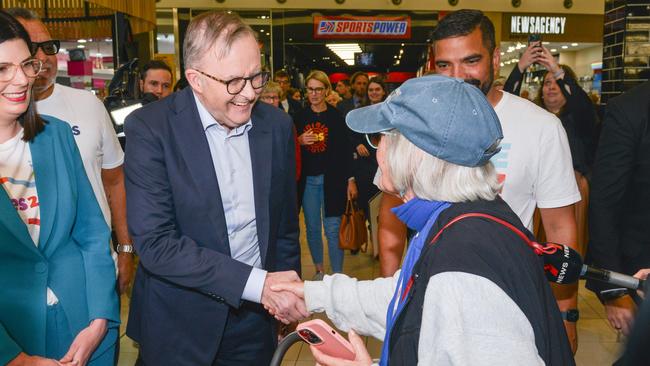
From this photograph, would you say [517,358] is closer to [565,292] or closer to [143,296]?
[143,296]

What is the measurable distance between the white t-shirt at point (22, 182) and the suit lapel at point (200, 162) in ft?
1.46

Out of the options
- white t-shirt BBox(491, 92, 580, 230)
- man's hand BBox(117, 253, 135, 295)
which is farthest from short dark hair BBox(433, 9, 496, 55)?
man's hand BBox(117, 253, 135, 295)

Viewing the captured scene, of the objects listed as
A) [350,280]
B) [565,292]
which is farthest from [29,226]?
[565,292]

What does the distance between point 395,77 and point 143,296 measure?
1974 cm

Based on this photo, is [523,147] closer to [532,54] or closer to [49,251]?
[532,54]

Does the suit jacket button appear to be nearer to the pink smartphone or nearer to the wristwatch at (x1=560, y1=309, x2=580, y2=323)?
the pink smartphone

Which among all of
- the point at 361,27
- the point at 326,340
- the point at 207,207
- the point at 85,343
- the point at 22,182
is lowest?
the point at 85,343

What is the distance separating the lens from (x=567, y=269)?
Answer: 1367mm

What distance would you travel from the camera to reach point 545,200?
7.48ft

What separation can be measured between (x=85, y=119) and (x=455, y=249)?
206cm

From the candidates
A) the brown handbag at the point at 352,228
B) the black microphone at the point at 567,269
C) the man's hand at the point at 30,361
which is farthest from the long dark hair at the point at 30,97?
the brown handbag at the point at 352,228

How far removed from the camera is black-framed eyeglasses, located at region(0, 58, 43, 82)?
1.76 metres

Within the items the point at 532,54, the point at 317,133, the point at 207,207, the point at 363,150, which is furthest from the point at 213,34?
the point at 363,150

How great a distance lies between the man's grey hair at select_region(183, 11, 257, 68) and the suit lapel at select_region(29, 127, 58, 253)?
527mm
